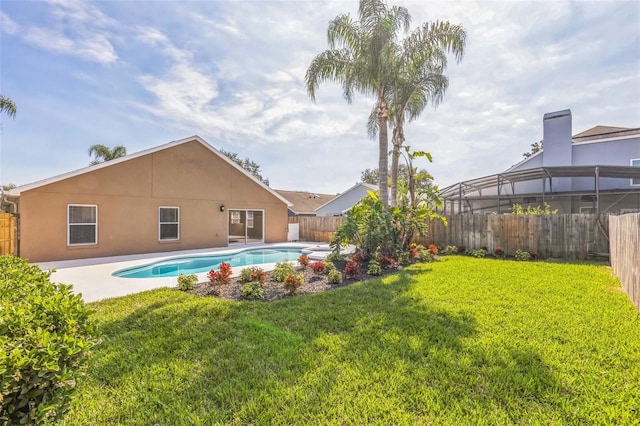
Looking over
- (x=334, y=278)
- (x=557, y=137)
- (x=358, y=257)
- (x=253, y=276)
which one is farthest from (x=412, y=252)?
(x=557, y=137)

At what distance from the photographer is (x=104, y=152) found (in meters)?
24.6

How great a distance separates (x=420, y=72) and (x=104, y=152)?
80.4ft

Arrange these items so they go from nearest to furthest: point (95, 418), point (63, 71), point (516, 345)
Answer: point (95, 418) < point (516, 345) < point (63, 71)

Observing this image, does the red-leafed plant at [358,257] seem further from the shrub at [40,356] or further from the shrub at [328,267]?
the shrub at [40,356]

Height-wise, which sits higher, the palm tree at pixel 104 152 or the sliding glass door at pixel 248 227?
the palm tree at pixel 104 152

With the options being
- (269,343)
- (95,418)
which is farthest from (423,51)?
(95,418)

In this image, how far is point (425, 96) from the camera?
603 inches

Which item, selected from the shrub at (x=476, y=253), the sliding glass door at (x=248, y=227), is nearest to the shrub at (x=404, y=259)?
the shrub at (x=476, y=253)

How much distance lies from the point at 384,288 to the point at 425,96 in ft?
38.6

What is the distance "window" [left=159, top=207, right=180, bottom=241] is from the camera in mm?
15469

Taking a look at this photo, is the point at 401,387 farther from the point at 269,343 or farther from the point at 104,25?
the point at 104,25

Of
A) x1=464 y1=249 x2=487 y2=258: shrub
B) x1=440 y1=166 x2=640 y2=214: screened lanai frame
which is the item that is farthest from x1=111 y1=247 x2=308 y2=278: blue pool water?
x1=440 y1=166 x2=640 y2=214: screened lanai frame

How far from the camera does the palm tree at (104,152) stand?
79.9 feet

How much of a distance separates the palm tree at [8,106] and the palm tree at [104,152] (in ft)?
33.7
